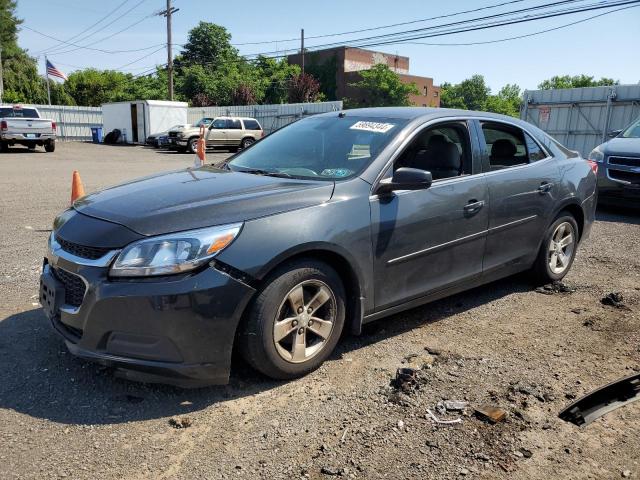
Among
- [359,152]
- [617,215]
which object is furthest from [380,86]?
[359,152]

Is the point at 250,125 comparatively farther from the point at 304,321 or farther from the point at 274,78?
the point at 274,78

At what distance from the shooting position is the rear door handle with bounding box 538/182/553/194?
471 centimetres

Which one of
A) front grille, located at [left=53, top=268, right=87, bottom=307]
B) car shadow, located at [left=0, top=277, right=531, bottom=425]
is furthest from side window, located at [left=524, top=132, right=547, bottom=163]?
front grille, located at [left=53, top=268, right=87, bottom=307]

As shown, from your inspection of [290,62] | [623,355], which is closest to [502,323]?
[623,355]

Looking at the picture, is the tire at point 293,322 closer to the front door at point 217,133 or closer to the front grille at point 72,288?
the front grille at point 72,288

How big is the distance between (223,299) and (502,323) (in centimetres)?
248

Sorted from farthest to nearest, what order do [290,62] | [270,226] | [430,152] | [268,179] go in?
[290,62], [430,152], [268,179], [270,226]

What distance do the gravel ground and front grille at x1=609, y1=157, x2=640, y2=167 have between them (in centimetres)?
539

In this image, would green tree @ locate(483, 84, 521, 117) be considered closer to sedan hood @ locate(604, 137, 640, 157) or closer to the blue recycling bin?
the blue recycling bin

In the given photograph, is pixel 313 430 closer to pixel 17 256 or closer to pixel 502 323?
pixel 502 323

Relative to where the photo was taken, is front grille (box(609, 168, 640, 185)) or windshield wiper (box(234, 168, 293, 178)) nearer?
windshield wiper (box(234, 168, 293, 178))

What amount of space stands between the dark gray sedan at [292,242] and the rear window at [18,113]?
22.0 meters

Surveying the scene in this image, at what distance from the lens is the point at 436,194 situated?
384 centimetres

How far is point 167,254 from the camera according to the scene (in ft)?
9.16
